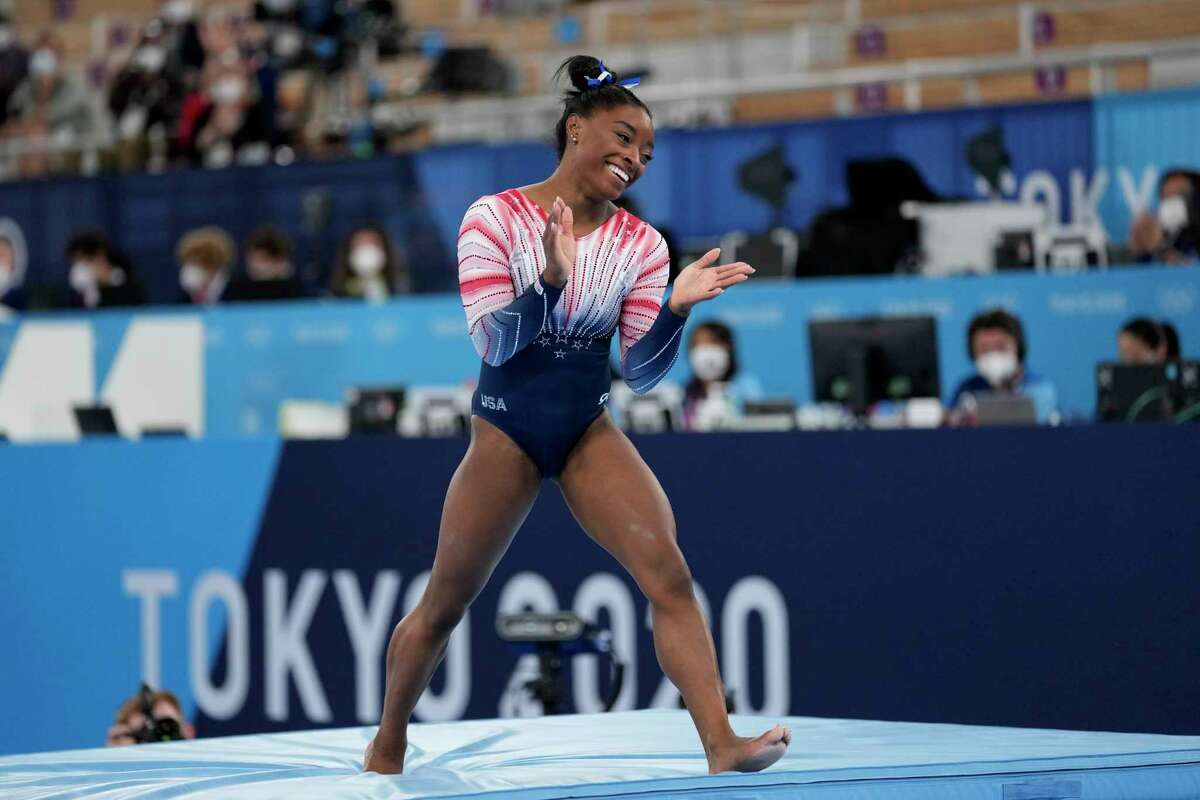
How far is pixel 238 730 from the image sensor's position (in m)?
6.45

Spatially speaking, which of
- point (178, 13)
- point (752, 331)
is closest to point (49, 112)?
point (178, 13)

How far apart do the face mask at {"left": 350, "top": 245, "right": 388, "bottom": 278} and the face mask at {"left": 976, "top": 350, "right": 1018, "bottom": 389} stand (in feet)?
11.6

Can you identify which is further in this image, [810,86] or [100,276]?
[100,276]

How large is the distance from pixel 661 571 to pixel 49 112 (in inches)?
408

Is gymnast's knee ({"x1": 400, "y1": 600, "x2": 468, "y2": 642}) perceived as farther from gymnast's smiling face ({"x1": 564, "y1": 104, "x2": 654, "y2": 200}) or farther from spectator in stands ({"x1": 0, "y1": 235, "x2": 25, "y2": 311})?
spectator in stands ({"x1": 0, "y1": 235, "x2": 25, "y2": 311})

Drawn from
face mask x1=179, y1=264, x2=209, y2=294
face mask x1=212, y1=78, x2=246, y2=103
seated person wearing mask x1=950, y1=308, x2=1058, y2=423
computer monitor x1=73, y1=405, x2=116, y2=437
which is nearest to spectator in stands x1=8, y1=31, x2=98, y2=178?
face mask x1=212, y1=78, x2=246, y2=103

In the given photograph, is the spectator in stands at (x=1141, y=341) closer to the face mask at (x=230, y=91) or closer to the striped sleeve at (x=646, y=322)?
the striped sleeve at (x=646, y=322)

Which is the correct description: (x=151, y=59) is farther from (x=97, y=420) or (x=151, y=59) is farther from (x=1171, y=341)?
(x=1171, y=341)

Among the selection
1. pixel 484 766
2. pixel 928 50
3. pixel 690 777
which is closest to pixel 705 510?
pixel 484 766

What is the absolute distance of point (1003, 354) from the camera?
717 centimetres

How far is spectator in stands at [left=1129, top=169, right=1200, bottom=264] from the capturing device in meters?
7.83

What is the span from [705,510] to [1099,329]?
9.23 feet

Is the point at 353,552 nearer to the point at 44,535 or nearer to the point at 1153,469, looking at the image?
the point at 44,535

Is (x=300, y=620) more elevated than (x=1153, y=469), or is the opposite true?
(x=1153, y=469)
